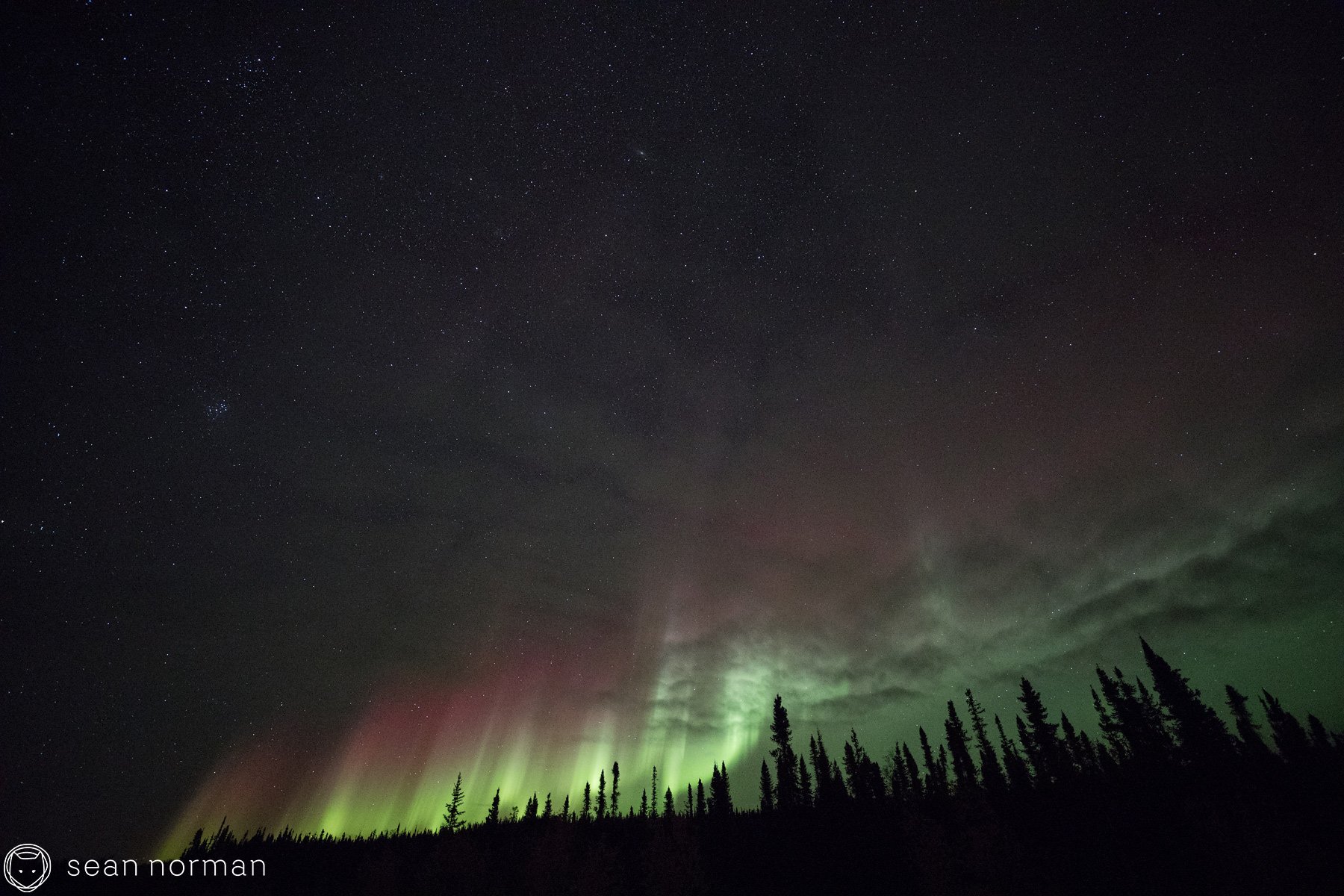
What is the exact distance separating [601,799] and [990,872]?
375ft

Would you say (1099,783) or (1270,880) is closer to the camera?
(1270,880)

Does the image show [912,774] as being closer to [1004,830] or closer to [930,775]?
[930,775]

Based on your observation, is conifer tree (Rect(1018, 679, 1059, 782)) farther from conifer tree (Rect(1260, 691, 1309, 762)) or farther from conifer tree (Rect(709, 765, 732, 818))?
conifer tree (Rect(709, 765, 732, 818))

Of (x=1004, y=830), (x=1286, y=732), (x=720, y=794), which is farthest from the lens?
(x=720, y=794)

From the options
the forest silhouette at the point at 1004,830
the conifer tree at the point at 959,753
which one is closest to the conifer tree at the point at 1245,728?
the forest silhouette at the point at 1004,830

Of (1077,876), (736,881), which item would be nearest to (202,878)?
(736,881)

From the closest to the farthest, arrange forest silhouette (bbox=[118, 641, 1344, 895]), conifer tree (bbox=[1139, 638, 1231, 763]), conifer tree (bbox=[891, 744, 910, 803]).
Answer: forest silhouette (bbox=[118, 641, 1344, 895]) → conifer tree (bbox=[1139, 638, 1231, 763]) → conifer tree (bbox=[891, 744, 910, 803])

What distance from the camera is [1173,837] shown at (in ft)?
152

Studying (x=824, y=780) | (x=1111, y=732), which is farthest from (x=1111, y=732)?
(x=824, y=780)

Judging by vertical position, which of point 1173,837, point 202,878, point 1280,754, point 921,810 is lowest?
point 202,878

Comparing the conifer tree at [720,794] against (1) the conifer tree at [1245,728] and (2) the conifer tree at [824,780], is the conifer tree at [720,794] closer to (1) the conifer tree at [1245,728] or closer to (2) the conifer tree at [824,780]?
(2) the conifer tree at [824,780]

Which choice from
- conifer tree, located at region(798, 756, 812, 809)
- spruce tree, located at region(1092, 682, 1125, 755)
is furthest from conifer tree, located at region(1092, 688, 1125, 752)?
conifer tree, located at region(798, 756, 812, 809)

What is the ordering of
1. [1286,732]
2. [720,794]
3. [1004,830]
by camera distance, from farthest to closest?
1. [720,794]
2. [1286,732]
3. [1004,830]

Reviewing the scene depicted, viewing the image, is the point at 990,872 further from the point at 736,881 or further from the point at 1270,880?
the point at 736,881
